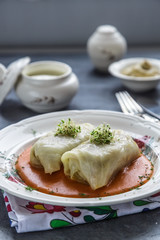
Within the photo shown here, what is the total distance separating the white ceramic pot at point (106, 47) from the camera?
11.6 feet

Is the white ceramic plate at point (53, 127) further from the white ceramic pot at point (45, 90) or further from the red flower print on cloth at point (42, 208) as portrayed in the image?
the white ceramic pot at point (45, 90)

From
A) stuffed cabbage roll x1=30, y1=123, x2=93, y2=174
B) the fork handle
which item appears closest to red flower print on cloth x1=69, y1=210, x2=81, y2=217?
stuffed cabbage roll x1=30, y1=123, x2=93, y2=174

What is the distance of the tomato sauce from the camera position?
1704 mm

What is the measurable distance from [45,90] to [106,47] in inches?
42.8

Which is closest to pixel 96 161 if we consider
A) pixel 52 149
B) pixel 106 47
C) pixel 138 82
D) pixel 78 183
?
pixel 78 183

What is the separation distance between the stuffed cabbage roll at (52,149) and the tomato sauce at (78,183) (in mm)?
45

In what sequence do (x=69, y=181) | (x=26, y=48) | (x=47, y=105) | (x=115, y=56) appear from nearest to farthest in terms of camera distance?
(x=69, y=181)
(x=47, y=105)
(x=115, y=56)
(x=26, y=48)

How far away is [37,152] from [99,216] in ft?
1.66

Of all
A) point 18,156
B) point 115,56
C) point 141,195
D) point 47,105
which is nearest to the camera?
point 141,195

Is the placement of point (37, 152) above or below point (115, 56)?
above

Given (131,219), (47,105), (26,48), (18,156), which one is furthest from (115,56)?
(131,219)

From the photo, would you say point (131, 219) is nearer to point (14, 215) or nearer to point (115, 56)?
point (14, 215)

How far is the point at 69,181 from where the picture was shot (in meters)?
1.80

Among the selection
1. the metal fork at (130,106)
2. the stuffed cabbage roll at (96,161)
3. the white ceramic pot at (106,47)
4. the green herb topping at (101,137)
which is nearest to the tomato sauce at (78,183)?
the stuffed cabbage roll at (96,161)
